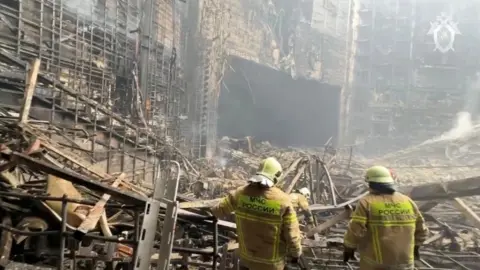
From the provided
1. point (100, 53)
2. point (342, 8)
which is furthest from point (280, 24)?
point (100, 53)

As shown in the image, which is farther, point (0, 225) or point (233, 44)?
point (233, 44)

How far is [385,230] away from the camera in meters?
3.38

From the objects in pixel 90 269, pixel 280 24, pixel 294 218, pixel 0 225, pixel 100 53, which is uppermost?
pixel 280 24

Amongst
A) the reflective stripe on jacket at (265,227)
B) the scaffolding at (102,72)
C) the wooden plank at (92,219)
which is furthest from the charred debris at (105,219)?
the scaffolding at (102,72)

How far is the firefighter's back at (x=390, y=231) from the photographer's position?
3381mm

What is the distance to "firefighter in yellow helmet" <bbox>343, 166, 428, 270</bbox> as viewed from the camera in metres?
3.38

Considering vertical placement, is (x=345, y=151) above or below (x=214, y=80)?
below

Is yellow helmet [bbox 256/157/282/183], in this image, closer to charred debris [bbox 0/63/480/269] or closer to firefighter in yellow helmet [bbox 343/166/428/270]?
charred debris [bbox 0/63/480/269]

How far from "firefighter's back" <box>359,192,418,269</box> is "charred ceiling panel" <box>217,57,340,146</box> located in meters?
18.7

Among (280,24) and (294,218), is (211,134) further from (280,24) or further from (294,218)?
(294,218)

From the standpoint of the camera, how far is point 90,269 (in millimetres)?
4152

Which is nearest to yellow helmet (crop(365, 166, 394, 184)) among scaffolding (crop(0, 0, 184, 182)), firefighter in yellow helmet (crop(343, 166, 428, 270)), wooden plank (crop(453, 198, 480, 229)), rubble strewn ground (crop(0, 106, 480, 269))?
firefighter in yellow helmet (crop(343, 166, 428, 270))

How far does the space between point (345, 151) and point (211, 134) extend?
59.1 ft

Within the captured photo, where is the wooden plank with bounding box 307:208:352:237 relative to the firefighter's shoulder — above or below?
below
